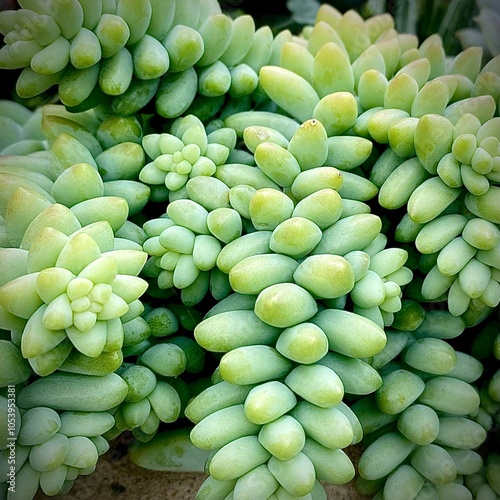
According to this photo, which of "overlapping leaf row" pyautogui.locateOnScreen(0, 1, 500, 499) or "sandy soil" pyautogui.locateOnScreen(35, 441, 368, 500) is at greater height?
"overlapping leaf row" pyautogui.locateOnScreen(0, 1, 500, 499)

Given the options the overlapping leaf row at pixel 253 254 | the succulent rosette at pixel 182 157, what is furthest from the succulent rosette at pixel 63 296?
the succulent rosette at pixel 182 157

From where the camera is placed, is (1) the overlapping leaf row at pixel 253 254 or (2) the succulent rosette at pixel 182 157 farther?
(2) the succulent rosette at pixel 182 157

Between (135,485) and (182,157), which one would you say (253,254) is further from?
(135,485)

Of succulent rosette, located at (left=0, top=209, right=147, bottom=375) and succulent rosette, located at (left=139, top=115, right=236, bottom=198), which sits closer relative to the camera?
succulent rosette, located at (left=0, top=209, right=147, bottom=375)

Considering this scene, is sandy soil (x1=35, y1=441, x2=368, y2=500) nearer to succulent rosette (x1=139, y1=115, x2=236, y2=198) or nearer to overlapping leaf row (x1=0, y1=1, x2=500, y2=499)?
overlapping leaf row (x1=0, y1=1, x2=500, y2=499)

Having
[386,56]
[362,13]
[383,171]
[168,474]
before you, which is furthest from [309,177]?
[362,13]

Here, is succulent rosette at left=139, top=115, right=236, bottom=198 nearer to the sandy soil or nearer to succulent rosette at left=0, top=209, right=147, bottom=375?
succulent rosette at left=0, top=209, right=147, bottom=375

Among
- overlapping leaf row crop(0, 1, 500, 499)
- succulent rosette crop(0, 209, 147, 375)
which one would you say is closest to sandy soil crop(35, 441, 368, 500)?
overlapping leaf row crop(0, 1, 500, 499)

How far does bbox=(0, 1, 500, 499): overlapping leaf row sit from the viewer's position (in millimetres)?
482

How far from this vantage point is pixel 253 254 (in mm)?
541

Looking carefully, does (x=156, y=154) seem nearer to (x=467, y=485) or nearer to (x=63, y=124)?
(x=63, y=124)

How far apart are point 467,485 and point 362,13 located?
0.76 meters

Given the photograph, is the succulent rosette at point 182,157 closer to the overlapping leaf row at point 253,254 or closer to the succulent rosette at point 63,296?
the overlapping leaf row at point 253,254

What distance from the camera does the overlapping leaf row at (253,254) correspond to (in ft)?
1.58
